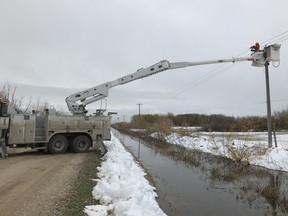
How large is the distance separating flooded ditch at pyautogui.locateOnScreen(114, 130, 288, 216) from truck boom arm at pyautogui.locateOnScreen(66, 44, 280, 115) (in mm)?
5160

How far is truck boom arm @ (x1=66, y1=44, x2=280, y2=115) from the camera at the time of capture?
1711 cm

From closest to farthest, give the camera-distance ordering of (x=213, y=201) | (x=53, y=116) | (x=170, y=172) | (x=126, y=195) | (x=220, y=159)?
(x=126, y=195)
(x=213, y=201)
(x=170, y=172)
(x=53, y=116)
(x=220, y=159)

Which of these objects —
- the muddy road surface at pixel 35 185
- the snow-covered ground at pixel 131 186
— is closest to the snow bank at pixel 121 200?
the snow-covered ground at pixel 131 186

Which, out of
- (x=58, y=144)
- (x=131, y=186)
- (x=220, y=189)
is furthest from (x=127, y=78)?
(x=131, y=186)

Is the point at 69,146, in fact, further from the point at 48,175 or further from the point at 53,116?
the point at 48,175

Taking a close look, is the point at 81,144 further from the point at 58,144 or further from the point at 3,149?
the point at 3,149

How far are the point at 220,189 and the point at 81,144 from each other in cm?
898

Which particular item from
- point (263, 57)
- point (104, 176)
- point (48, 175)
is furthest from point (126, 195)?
point (263, 57)

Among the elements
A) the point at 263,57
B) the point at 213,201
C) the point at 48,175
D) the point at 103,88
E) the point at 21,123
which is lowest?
the point at 213,201

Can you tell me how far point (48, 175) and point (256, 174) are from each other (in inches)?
342

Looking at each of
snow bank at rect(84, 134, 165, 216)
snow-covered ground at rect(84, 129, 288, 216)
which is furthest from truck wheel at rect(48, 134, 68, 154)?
snow bank at rect(84, 134, 165, 216)

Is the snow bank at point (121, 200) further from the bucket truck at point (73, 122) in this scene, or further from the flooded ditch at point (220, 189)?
the bucket truck at point (73, 122)

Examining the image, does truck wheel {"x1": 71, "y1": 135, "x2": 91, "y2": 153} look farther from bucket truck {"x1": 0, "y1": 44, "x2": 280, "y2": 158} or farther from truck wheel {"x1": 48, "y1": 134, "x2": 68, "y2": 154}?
truck wheel {"x1": 48, "y1": 134, "x2": 68, "y2": 154}

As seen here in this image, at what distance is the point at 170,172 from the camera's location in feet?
48.7
